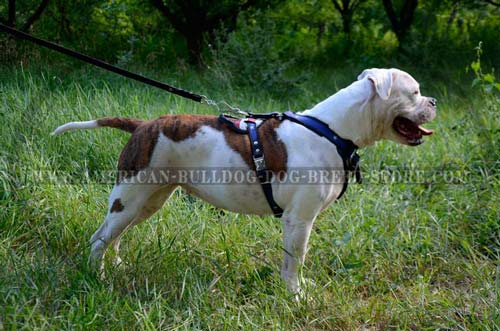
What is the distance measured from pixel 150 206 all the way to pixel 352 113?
142 centimetres

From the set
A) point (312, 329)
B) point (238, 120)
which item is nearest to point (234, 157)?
point (238, 120)

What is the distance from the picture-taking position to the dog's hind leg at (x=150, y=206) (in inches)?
150

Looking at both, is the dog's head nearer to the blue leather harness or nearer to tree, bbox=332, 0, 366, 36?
the blue leather harness

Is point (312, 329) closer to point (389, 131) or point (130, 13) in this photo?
point (389, 131)

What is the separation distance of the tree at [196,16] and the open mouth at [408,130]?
22.1 feet

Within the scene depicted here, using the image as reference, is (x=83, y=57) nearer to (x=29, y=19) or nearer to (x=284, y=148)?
(x=284, y=148)

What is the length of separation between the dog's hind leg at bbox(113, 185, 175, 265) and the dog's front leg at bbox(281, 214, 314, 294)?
81 cm

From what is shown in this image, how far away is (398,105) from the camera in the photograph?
11.6ft

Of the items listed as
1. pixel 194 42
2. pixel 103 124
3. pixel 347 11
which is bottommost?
pixel 347 11

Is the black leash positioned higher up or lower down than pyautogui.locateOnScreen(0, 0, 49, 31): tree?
higher up

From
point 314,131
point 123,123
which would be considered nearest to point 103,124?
point 123,123

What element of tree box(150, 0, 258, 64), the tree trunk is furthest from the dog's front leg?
the tree trunk

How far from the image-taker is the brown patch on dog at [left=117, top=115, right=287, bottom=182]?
3.49 m

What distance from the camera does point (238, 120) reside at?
3.66m
